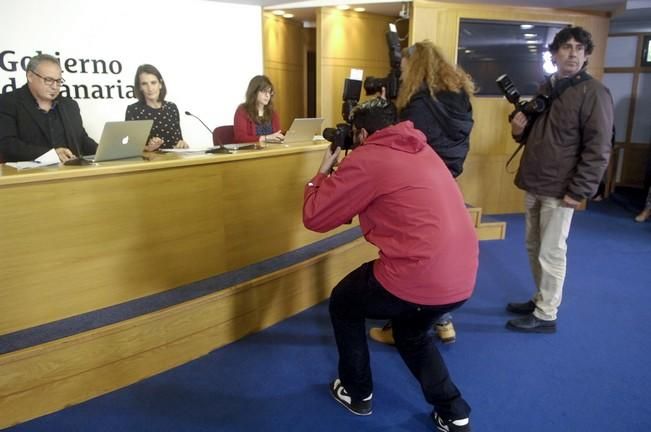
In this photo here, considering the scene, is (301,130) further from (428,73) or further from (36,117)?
(36,117)

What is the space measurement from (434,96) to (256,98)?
5.26 feet

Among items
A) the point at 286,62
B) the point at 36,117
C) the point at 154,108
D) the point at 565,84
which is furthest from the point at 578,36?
the point at 286,62

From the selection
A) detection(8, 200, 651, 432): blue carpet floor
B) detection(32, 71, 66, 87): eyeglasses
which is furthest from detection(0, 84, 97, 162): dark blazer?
detection(8, 200, 651, 432): blue carpet floor

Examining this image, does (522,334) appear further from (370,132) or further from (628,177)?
(628,177)

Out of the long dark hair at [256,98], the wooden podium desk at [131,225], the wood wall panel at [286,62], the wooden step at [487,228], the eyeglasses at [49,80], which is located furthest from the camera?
the wood wall panel at [286,62]

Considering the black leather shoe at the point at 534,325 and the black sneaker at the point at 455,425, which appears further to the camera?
the black leather shoe at the point at 534,325

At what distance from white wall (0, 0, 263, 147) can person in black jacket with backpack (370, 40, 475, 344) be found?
3209 millimetres

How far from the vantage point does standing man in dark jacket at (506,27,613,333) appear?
2.23m

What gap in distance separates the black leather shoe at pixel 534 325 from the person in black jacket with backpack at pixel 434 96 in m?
1.13

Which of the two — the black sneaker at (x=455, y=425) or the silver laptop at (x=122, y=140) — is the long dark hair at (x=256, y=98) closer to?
the silver laptop at (x=122, y=140)

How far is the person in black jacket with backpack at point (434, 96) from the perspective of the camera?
77.8 inches

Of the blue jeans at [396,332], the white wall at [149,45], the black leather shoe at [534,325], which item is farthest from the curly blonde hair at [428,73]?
the white wall at [149,45]

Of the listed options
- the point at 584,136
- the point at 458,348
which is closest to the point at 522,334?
the point at 458,348

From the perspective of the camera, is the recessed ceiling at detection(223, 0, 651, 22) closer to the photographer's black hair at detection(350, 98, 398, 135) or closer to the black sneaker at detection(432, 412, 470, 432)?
the photographer's black hair at detection(350, 98, 398, 135)
